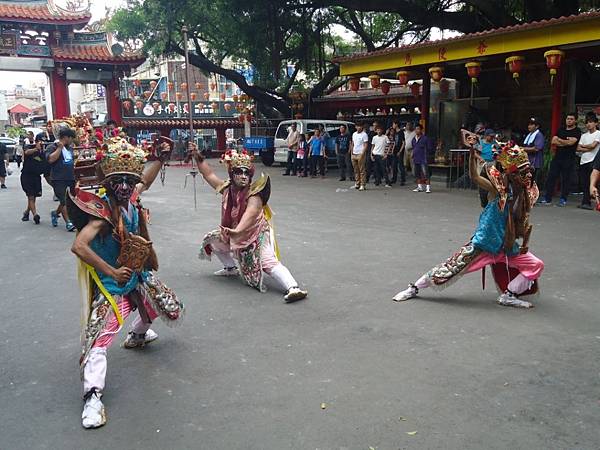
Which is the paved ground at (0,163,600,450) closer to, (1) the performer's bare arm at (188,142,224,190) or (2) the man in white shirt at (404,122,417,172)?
(1) the performer's bare arm at (188,142,224,190)

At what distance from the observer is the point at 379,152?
13672 millimetres

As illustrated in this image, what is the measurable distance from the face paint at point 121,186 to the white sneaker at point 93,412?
117cm

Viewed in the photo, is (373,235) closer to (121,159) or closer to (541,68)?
(121,159)

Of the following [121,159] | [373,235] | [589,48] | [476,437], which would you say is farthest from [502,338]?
[589,48]

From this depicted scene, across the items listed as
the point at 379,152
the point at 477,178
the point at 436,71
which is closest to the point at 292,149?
the point at 379,152

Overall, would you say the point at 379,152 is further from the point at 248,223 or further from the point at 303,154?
the point at 248,223

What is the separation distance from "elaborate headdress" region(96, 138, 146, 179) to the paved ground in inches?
52.4

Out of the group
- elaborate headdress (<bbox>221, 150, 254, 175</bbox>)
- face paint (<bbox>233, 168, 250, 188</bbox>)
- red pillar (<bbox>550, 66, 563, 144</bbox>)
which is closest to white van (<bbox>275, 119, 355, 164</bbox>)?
red pillar (<bbox>550, 66, 563, 144</bbox>)

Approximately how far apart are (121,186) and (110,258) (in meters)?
0.47

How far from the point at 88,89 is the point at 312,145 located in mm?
57408

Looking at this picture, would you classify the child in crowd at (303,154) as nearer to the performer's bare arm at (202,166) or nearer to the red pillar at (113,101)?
the red pillar at (113,101)

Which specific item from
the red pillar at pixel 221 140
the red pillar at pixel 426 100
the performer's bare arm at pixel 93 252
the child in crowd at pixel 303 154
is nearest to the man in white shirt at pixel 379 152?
the red pillar at pixel 426 100

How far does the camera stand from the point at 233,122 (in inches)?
Answer: 1166

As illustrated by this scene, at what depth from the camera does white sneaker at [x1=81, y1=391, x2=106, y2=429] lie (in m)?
2.97
